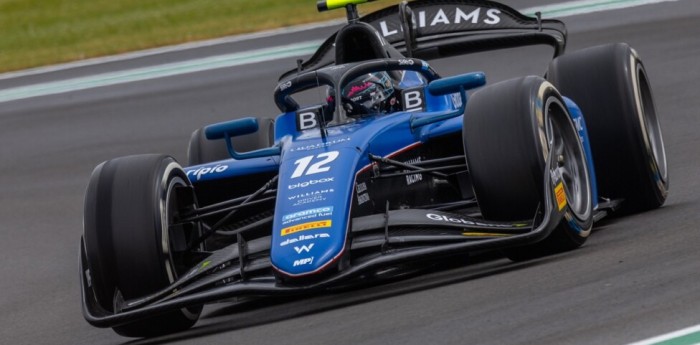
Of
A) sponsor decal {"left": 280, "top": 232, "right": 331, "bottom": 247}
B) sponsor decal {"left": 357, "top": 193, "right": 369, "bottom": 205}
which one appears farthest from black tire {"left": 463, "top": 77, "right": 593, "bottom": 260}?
sponsor decal {"left": 280, "top": 232, "right": 331, "bottom": 247}

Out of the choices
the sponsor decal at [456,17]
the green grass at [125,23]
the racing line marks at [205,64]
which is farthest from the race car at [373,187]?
the green grass at [125,23]

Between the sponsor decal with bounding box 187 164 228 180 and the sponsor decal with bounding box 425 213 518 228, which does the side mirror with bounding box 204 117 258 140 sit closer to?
the sponsor decal with bounding box 187 164 228 180

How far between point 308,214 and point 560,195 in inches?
53.2

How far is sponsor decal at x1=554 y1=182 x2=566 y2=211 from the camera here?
7.03 meters

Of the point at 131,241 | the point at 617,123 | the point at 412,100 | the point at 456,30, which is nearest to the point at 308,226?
the point at 131,241

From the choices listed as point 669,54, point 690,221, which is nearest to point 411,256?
point 690,221

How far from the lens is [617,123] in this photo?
27.6 ft

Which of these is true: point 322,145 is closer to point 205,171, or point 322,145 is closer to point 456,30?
point 205,171

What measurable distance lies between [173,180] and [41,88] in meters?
9.64

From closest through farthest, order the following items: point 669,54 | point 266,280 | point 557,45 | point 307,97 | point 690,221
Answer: point 266,280 → point 690,221 → point 557,45 → point 669,54 → point 307,97

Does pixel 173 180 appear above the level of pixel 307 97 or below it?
above

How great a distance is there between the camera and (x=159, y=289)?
702cm

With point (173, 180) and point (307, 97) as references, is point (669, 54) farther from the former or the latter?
point (173, 180)

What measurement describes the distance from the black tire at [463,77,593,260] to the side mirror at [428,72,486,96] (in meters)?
0.28
